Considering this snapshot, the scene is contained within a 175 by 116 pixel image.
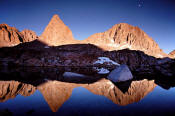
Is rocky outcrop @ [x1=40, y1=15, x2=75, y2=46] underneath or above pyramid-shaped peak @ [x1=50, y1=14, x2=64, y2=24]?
underneath

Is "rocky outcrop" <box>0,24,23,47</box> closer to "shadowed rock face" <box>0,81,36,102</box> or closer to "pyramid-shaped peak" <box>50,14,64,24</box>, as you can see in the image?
"pyramid-shaped peak" <box>50,14,64,24</box>

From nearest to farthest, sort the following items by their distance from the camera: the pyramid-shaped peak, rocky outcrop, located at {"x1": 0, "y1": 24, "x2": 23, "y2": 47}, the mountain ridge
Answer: the mountain ridge
the pyramid-shaped peak
rocky outcrop, located at {"x1": 0, "y1": 24, "x2": 23, "y2": 47}

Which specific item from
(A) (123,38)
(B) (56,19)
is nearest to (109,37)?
(A) (123,38)

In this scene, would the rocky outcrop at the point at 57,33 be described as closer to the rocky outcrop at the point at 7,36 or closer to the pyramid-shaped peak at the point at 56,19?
the pyramid-shaped peak at the point at 56,19

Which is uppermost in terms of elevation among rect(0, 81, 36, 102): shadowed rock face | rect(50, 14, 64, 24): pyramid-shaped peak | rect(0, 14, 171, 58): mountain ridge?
rect(50, 14, 64, 24): pyramid-shaped peak

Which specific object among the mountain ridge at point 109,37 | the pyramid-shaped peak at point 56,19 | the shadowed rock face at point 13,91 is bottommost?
the shadowed rock face at point 13,91

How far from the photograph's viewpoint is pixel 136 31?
602 feet

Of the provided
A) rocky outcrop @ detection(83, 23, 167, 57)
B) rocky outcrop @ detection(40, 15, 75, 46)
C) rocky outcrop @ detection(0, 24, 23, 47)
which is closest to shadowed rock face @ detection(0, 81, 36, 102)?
rocky outcrop @ detection(40, 15, 75, 46)

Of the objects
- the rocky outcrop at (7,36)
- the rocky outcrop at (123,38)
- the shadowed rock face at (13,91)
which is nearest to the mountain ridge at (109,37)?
the rocky outcrop at (123,38)

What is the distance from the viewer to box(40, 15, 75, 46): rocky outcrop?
427 feet

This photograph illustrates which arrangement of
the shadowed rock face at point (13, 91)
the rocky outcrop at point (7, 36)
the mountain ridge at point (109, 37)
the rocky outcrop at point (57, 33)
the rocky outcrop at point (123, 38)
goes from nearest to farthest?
the shadowed rock face at point (13, 91) → the rocky outcrop at point (57, 33) → the mountain ridge at point (109, 37) → the rocky outcrop at point (123, 38) → the rocky outcrop at point (7, 36)

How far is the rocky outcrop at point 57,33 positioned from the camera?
130 metres

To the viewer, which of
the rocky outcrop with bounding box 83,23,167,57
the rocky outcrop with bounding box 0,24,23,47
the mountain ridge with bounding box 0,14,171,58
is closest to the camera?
the mountain ridge with bounding box 0,14,171,58

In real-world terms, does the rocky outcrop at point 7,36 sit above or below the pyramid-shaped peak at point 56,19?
below
